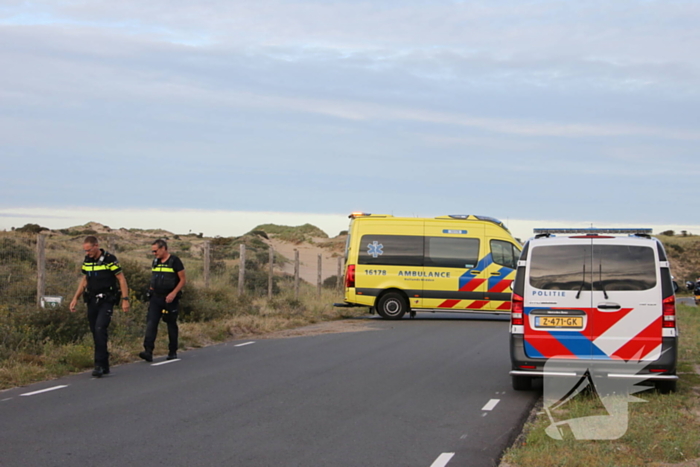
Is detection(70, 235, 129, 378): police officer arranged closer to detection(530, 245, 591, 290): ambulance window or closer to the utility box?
the utility box

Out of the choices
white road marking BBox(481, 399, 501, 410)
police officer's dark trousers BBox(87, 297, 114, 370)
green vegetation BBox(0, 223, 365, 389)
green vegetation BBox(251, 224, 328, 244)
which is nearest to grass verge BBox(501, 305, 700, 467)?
white road marking BBox(481, 399, 501, 410)

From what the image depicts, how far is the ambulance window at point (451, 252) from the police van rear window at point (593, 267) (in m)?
12.7

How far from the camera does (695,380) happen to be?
10477 millimetres

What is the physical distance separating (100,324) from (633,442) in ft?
22.9

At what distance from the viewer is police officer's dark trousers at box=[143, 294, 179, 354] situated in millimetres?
12117

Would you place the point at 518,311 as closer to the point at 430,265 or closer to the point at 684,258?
the point at 430,265

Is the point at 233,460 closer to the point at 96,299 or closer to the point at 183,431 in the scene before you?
the point at 183,431

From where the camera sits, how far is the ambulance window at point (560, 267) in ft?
30.0

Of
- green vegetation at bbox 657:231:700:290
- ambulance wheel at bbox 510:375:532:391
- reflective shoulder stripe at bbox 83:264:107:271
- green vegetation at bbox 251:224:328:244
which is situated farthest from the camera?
green vegetation at bbox 251:224:328:244

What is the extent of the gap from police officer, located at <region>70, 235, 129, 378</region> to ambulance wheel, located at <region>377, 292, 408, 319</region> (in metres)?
11.8

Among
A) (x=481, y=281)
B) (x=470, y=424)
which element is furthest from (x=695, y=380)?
(x=481, y=281)

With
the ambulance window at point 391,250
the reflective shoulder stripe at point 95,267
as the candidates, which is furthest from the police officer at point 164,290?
the ambulance window at point 391,250

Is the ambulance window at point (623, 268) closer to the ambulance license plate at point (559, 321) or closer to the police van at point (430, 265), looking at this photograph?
the ambulance license plate at point (559, 321)

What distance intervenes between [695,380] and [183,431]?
684 centimetres
